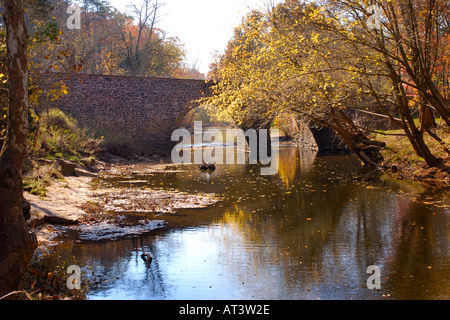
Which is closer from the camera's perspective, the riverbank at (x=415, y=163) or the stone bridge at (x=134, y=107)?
the riverbank at (x=415, y=163)

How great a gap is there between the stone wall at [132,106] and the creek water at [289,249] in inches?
542

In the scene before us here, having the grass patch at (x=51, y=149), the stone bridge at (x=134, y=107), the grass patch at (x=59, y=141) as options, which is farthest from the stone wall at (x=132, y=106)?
the grass patch at (x=59, y=141)

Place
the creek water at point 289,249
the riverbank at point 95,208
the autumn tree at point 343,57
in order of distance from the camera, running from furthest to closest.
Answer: the autumn tree at point 343,57 < the riverbank at point 95,208 < the creek water at point 289,249

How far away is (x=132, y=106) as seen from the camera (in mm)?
26328

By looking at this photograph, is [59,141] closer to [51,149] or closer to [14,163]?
[51,149]

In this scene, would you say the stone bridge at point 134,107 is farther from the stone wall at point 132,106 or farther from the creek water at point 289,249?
the creek water at point 289,249

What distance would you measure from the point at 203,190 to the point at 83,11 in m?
35.5

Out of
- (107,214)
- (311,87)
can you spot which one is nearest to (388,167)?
(311,87)

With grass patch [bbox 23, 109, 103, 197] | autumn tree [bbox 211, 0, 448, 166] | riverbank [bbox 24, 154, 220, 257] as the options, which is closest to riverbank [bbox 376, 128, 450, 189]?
autumn tree [bbox 211, 0, 448, 166]

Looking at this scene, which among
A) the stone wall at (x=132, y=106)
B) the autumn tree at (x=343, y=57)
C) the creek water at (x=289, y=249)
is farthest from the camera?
the stone wall at (x=132, y=106)

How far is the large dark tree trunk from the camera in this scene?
4727 millimetres

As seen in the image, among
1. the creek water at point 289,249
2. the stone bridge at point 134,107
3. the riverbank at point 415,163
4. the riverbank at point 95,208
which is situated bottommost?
the creek water at point 289,249

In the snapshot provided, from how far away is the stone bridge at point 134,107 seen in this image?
82.1 feet

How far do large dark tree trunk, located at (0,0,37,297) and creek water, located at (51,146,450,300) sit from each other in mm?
1131
